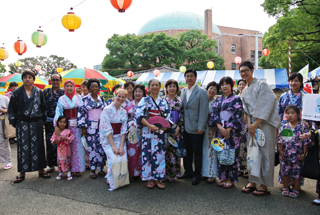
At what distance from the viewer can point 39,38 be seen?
25.1ft

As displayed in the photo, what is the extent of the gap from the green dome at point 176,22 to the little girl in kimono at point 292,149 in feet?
151

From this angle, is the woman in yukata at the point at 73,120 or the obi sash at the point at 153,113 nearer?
the obi sash at the point at 153,113

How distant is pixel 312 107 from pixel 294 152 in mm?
677

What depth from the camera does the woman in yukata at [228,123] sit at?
11.1ft

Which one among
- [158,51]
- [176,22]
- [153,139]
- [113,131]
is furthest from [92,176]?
[176,22]

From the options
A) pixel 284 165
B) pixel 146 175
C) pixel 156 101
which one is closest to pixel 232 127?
pixel 284 165

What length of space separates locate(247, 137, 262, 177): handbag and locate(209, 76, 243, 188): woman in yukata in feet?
0.76

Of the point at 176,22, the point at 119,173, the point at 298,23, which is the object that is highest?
the point at 176,22

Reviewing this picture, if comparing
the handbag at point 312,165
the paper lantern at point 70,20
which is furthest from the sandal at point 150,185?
the paper lantern at point 70,20

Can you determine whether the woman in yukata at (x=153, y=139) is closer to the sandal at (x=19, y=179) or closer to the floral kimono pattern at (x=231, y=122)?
the floral kimono pattern at (x=231, y=122)

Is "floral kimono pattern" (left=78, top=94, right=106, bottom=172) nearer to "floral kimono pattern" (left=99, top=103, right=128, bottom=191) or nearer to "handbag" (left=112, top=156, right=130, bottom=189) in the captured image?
"floral kimono pattern" (left=99, top=103, right=128, bottom=191)

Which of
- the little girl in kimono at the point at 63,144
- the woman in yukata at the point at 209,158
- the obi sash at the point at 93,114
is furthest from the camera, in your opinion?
the obi sash at the point at 93,114

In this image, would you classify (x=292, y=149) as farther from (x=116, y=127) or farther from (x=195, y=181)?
(x=116, y=127)

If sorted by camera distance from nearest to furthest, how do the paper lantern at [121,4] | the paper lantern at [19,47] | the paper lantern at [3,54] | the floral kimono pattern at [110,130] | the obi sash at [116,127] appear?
the floral kimono pattern at [110,130], the obi sash at [116,127], the paper lantern at [121,4], the paper lantern at [19,47], the paper lantern at [3,54]
